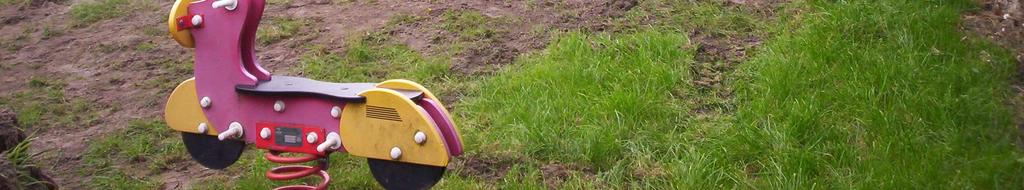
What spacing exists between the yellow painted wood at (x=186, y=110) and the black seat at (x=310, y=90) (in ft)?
0.67

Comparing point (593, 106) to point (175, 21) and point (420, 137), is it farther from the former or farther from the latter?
point (175, 21)

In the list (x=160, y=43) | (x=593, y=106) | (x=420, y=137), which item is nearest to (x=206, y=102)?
(x=420, y=137)

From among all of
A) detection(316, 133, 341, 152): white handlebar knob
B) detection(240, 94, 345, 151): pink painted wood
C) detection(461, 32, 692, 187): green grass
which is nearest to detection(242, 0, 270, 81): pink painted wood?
detection(240, 94, 345, 151): pink painted wood

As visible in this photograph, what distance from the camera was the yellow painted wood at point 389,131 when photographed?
3.56 metres

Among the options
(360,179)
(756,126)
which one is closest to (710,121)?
(756,126)

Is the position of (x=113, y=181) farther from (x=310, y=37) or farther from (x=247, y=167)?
(x=310, y=37)

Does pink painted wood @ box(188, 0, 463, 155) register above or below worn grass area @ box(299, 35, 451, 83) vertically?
above

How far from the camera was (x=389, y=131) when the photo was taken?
363cm

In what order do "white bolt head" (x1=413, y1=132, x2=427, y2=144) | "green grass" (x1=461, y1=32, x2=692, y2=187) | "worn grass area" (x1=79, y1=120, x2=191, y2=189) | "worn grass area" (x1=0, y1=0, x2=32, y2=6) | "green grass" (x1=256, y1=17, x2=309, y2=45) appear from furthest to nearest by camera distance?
"worn grass area" (x1=0, y1=0, x2=32, y2=6)
"green grass" (x1=256, y1=17, x2=309, y2=45)
"worn grass area" (x1=79, y1=120, x2=191, y2=189)
"green grass" (x1=461, y1=32, x2=692, y2=187)
"white bolt head" (x1=413, y1=132, x2=427, y2=144)

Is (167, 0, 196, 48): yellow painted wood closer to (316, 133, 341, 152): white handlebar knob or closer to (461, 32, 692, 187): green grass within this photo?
(316, 133, 341, 152): white handlebar knob

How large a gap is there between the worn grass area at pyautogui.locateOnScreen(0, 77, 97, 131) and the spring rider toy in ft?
5.73

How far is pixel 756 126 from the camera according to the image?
4566 mm

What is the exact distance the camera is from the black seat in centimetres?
367

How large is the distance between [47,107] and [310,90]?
2571 mm
